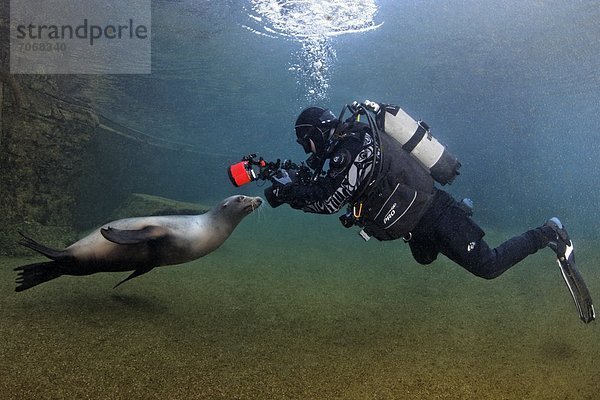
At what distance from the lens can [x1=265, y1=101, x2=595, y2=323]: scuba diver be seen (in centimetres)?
362

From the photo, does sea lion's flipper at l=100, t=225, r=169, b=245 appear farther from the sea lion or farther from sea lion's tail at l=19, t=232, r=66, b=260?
sea lion's tail at l=19, t=232, r=66, b=260

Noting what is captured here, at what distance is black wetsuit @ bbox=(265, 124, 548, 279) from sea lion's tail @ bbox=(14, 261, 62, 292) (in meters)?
2.34

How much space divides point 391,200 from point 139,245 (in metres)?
2.80

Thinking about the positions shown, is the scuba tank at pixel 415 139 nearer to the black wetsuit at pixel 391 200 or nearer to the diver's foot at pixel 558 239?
the black wetsuit at pixel 391 200

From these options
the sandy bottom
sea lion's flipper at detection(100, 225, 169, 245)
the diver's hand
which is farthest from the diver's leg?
sea lion's flipper at detection(100, 225, 169, 245)

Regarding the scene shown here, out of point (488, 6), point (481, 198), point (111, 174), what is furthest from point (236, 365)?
point (481, 198)

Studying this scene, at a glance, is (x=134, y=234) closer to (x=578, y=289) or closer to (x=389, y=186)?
(x=389, y=186)

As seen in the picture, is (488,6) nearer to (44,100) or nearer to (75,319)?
(44,100)

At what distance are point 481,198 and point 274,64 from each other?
52.0 ft

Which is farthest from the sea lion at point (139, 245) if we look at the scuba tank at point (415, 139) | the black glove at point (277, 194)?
the scuba tank at point (415, 139)

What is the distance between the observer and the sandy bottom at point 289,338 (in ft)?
9.37

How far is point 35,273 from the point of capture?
3623 millimetres

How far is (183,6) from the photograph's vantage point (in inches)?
437

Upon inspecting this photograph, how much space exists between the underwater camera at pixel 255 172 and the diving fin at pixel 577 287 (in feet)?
10.9
